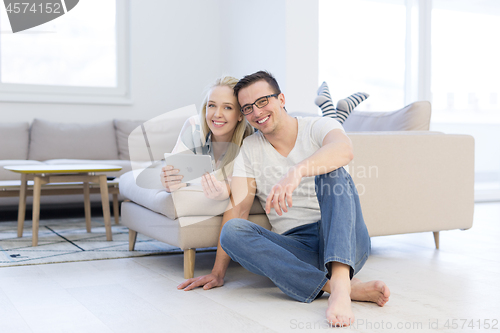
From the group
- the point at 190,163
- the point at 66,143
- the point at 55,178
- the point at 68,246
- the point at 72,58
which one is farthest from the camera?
the point at 72,58

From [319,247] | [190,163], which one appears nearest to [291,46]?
[190,163]

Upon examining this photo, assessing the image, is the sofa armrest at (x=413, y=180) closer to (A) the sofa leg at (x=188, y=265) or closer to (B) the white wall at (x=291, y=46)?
(A) the sofa leg at (x=188, y=265)

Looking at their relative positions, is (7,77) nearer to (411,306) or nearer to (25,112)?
(25,112)

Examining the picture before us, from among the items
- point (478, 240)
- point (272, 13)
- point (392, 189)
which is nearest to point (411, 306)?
point (392, 189)

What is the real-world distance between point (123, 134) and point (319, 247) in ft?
10.5

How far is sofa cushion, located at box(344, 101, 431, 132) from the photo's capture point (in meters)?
2.68

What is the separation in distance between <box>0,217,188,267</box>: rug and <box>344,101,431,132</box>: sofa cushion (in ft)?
4.24

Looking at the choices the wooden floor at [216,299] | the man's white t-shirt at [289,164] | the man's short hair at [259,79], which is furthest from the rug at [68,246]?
the man's short hair at [259,79]

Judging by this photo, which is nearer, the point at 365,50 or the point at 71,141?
the point at 71,141

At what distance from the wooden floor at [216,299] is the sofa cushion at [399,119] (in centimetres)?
70

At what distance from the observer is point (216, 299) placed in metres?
1.71

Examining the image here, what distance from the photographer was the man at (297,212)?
152 cm

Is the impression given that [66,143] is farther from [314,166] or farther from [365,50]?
[314,166]

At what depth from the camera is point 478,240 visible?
2959 mm
